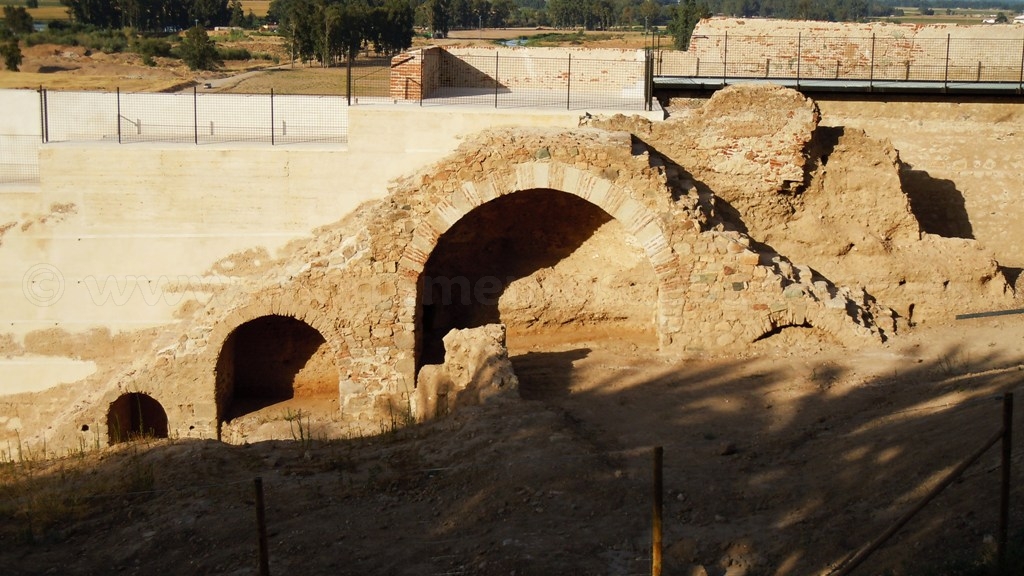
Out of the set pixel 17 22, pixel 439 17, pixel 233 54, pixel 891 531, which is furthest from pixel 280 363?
pixel 439 17

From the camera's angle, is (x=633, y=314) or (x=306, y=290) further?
(x=633, y=314)

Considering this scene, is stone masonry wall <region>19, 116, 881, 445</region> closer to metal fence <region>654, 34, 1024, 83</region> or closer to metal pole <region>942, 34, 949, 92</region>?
metal pole <region>942, 34, 949, 92</region>

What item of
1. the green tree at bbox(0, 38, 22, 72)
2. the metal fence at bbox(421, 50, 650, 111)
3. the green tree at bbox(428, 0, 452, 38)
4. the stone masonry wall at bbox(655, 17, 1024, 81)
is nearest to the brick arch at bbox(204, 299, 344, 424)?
the metal fence at bbox(421, 50, 650, 111)

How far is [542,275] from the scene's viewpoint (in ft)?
63.9

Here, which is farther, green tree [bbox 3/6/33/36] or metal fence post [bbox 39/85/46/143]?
green tree [bbox 3/6/33/36]

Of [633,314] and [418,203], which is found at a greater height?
[418,203]

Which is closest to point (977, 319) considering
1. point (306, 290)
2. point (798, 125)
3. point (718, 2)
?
point (798, 125)

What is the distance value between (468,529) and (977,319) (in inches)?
417

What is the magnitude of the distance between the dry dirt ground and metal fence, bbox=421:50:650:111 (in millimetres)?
8418

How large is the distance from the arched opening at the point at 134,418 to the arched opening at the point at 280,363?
1.17 m

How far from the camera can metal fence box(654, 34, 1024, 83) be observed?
24469 mm

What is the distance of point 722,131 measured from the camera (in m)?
18.7

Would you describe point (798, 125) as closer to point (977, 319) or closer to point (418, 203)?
point (977, 319)

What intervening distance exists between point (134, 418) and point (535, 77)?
32.7 feet
